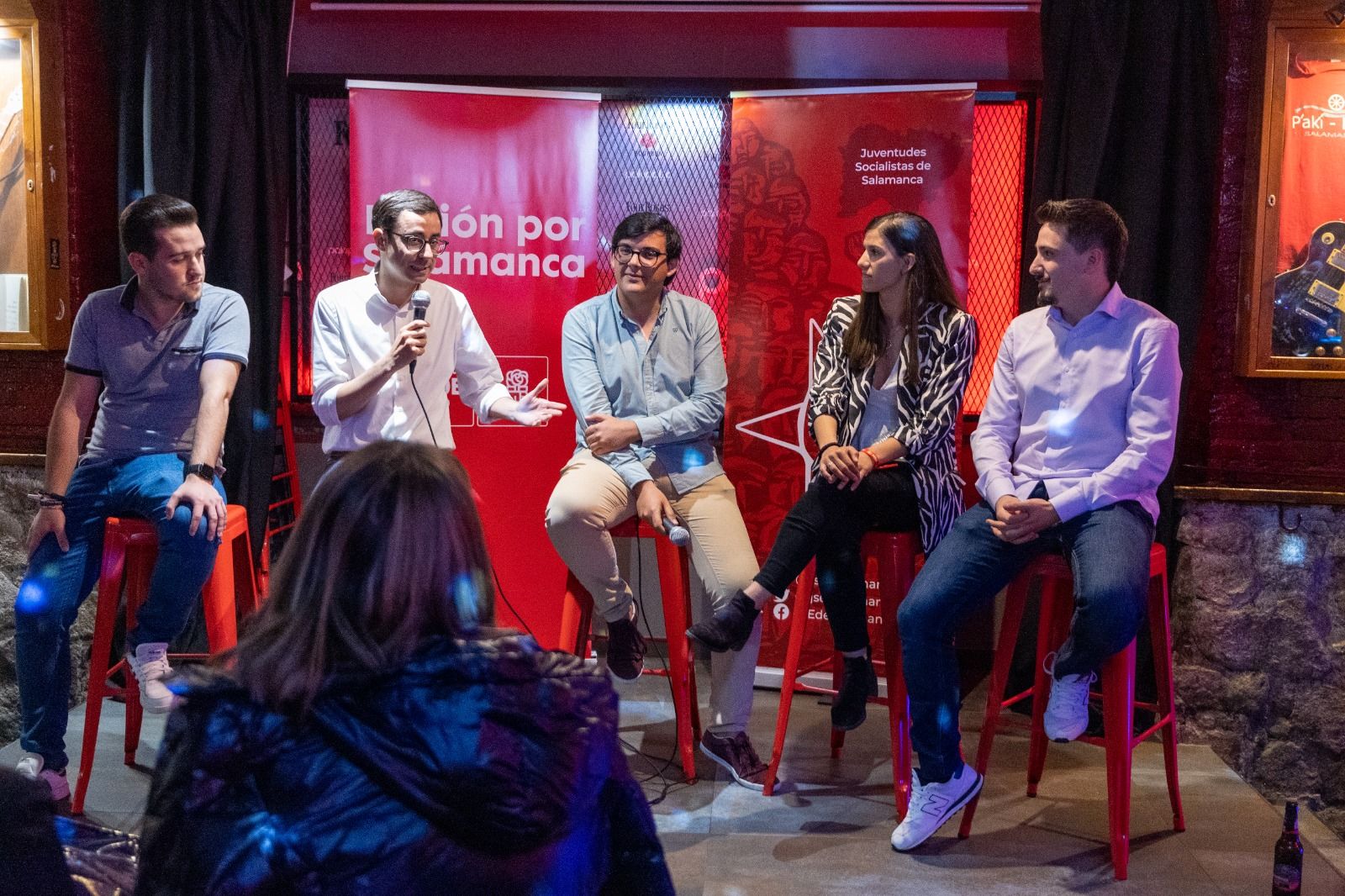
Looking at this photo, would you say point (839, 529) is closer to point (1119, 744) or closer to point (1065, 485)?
point (1065, 485)

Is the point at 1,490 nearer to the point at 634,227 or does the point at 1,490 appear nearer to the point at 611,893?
the point at 634,227

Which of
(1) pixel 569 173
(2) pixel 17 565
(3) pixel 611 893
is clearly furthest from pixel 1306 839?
(2) pixel 17 565

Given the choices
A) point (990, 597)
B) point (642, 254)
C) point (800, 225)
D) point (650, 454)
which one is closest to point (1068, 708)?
point (990, 597)

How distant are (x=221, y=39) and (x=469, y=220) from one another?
40.9 inches

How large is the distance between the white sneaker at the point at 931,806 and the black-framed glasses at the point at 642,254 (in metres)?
1.63

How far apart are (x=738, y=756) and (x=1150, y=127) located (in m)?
2.40

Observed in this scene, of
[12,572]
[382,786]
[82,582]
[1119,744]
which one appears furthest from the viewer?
[12,572]

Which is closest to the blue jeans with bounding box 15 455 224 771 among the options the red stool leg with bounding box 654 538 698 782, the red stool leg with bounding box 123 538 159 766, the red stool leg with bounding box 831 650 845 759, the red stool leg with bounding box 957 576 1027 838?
the red stool leg with bounding box 123 538 159 766

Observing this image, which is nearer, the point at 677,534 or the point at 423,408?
the point at 677,534

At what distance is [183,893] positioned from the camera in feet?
3.72

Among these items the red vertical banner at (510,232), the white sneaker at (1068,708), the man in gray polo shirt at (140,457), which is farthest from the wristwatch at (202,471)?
the white sneaker at (1068,708)

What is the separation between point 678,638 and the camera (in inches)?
128

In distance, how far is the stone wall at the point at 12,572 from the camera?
400cm

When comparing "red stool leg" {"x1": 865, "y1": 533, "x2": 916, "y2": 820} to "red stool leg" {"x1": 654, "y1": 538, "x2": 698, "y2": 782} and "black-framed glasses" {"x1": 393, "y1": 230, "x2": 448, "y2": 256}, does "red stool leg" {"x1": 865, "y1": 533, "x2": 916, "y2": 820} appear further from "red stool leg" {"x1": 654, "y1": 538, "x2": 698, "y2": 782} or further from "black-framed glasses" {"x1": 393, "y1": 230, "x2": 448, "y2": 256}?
"black-framed glasses" {"x1": 393, "y1": 230, "x2": 448, "y2": 256}
